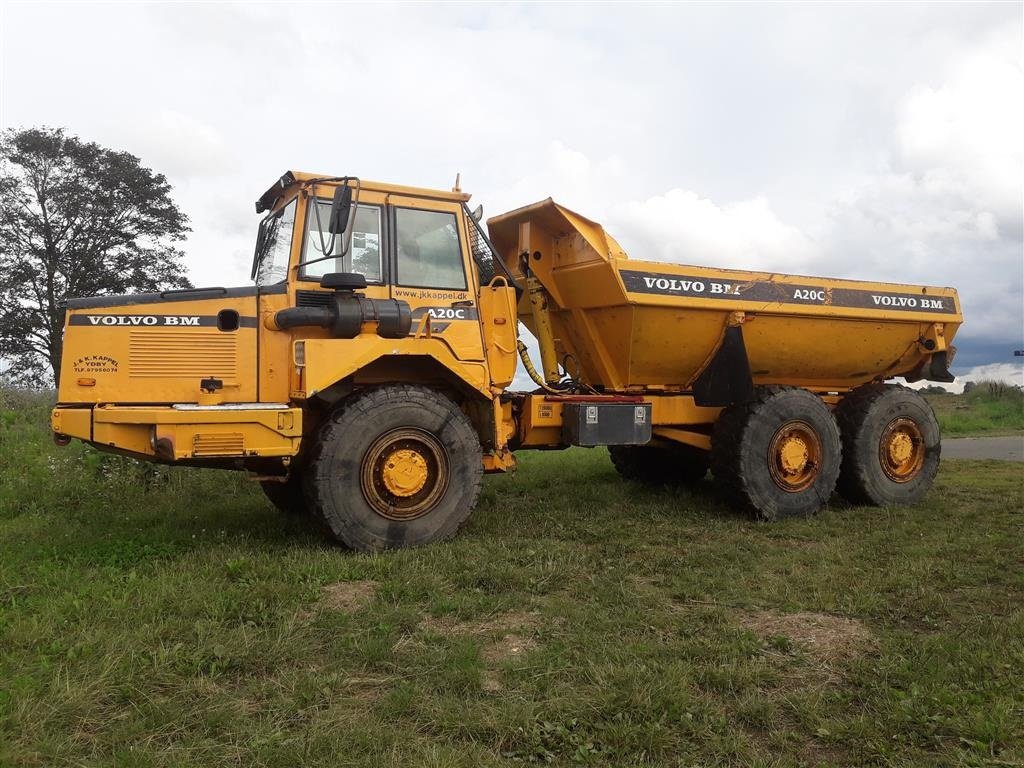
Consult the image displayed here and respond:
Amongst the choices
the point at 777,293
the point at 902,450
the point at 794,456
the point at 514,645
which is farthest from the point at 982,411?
the point at 514,645

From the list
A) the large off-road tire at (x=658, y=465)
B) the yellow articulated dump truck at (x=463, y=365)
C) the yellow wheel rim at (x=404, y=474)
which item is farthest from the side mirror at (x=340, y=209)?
the large off-road tire at (x=658, y=465)

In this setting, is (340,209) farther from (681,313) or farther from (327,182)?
(681,313)

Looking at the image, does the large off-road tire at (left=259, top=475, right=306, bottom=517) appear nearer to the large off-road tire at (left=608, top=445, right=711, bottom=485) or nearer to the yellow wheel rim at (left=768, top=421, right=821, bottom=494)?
the large off-road tire at (left=608, top=445, right=711, bottom=485)

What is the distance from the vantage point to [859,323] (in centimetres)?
862

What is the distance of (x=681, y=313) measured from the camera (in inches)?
302

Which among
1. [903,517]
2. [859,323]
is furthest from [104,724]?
[859,323]

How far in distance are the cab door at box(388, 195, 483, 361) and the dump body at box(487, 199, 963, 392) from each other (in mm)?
1286

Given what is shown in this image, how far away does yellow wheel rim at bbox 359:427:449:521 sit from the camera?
6.09 m

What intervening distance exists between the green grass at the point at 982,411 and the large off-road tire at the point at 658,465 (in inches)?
392

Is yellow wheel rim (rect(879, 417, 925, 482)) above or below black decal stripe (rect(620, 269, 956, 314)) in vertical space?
below

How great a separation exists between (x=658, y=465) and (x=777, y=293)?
255 cm

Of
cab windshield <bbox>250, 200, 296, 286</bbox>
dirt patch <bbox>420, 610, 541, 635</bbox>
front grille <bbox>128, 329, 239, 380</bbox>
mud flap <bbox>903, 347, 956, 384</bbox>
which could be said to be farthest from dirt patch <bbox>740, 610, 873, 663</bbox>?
mud flap <bbox>903, 347, 956, 384</bbox>

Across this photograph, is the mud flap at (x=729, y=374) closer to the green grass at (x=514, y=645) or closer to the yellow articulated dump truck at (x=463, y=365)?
the yellow articulated dump truck at (x=463, y=365)

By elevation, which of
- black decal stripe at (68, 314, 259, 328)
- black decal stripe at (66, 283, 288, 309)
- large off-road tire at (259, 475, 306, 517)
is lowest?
large off-road tire at (259, 475, 306, 517)
